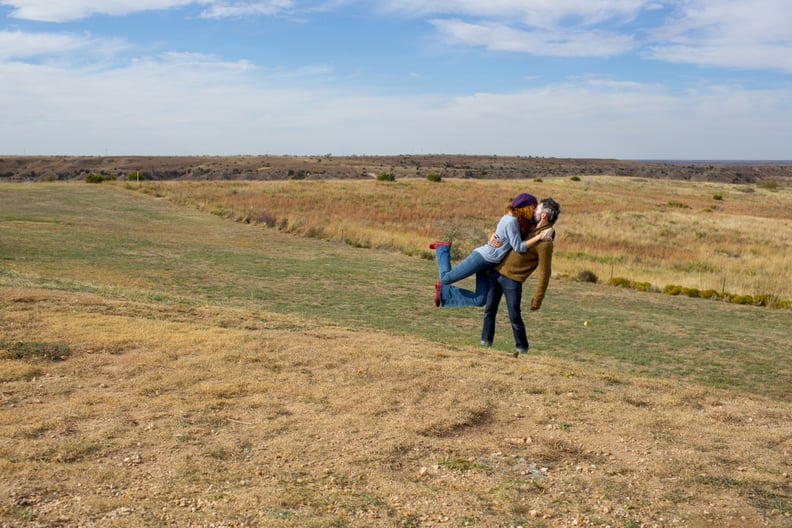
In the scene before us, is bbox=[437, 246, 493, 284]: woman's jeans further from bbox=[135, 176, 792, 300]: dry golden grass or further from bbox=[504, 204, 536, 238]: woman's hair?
bbox=[135, 176, 792, 300]: dry golden grass

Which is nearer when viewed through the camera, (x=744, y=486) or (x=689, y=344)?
(x=744, y=486)

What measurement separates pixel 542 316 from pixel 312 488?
37.8 ft

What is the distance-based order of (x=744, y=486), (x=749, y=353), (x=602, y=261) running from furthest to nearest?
1. (x=602, y=261)
2. (x=749, y=353)
3. (x=744, y=486)

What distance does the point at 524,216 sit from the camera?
8445 millimetres

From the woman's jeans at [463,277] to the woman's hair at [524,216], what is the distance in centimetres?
57

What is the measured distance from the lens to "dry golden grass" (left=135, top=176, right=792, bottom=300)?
26.5 m

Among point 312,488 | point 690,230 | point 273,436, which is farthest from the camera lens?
point 690,230

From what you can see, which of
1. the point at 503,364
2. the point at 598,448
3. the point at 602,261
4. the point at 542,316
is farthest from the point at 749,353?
Answer: the point at 602,261

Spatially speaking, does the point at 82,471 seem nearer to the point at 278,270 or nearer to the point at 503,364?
the point at 503,364

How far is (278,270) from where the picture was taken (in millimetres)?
19656

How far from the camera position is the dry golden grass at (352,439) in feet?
15.3

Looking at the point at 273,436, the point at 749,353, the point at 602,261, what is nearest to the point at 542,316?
the point at 749,353

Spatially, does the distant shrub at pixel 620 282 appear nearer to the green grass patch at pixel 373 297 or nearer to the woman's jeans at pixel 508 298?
the green grass patch at pixel 373 297

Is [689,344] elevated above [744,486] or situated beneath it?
situated beneath
